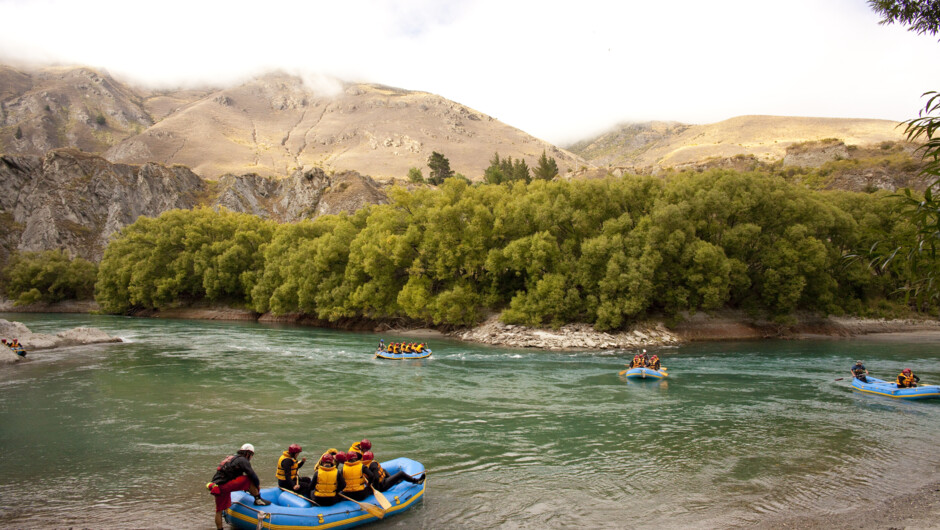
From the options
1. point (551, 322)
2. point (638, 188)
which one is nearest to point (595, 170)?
point (638, 188)

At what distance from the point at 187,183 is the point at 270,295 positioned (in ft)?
279

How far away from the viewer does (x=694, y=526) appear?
13234mm

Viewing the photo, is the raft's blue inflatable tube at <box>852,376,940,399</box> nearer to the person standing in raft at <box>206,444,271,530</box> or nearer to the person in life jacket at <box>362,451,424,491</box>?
the person in life jacket at <box>362,451,424,491</box>

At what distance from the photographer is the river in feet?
47.8

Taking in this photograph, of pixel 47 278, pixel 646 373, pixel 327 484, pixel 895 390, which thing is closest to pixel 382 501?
pixel 327 484

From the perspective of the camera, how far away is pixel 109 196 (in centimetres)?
12650

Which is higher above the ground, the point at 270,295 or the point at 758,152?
the point at 758,152

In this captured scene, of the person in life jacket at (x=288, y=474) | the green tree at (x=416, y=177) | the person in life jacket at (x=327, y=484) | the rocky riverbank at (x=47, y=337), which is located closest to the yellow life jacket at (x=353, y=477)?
the person in life jacket at (x=327, y=484)

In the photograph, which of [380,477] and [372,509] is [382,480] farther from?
[372,509]

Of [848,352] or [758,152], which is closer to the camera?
[848,352]

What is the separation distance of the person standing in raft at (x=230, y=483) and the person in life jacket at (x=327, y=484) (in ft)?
4.00

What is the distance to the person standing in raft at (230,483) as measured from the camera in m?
12.9

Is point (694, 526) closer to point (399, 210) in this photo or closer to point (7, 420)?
point (7, 420)

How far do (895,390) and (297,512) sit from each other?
30.4 meters
